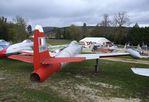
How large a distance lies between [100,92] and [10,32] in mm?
51620

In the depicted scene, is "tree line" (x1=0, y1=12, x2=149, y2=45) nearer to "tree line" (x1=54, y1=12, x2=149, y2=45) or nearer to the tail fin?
"tree line" (x1=54, y1=12, x2=149, y2=45)

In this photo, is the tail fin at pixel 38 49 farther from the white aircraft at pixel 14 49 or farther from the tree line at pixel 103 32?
the tree line at pixel 103 32

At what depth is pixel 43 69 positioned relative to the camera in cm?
1008

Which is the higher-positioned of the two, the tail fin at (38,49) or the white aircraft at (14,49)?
the tail fin at (38,49)

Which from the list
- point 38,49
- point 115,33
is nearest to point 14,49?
point 38,49

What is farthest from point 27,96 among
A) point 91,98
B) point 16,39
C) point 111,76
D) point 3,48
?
point 16,39

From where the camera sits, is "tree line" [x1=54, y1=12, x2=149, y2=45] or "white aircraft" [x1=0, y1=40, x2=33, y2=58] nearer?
"white aircraft" [x1=0, y1=40, x2=33, y2=58]

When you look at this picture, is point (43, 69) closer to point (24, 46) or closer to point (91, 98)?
point (91, 98)

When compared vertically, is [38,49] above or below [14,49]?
above

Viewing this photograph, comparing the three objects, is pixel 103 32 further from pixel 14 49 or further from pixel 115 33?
pixel 14 49

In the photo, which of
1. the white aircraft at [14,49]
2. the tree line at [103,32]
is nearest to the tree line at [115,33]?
the tree line at [103,32]

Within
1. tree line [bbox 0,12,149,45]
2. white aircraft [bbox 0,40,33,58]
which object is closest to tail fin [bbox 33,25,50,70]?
white aircraft [bbox 0,40,33,58]

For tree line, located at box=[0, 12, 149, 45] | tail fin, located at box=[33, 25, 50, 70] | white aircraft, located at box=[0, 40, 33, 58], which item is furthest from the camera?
tree line, located at box=[0, 12, 149, 45]

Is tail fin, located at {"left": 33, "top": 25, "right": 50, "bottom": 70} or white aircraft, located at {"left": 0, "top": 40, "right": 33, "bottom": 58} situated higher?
tail fin, located at {"left": 33, "top": 25, "right": 50, "bottom": 70}
